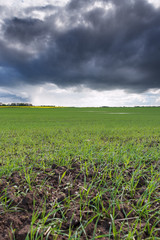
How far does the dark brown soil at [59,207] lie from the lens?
1690 mm

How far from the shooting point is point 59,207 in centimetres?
198

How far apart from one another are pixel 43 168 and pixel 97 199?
1366mm

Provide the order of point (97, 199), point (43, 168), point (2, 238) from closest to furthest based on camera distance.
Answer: point (2, 238) < point (97, 199) < point (43, 168)

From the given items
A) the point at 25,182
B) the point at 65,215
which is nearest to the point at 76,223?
the point at 65,215

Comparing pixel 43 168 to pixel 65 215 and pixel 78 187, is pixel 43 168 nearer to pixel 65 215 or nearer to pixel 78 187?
pixel 78 187

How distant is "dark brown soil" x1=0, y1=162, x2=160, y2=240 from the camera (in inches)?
66.6

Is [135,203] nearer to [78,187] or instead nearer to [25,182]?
[78,187]

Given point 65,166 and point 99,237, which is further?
point 65,166

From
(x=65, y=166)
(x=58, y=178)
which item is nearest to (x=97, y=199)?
(x=58, y=178)

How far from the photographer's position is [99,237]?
1.61m

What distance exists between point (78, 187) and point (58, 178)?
44 centimetres

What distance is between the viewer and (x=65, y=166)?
3.12 m

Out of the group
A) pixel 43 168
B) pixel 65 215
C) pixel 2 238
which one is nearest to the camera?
pixel 2 238

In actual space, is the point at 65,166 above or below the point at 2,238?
above
